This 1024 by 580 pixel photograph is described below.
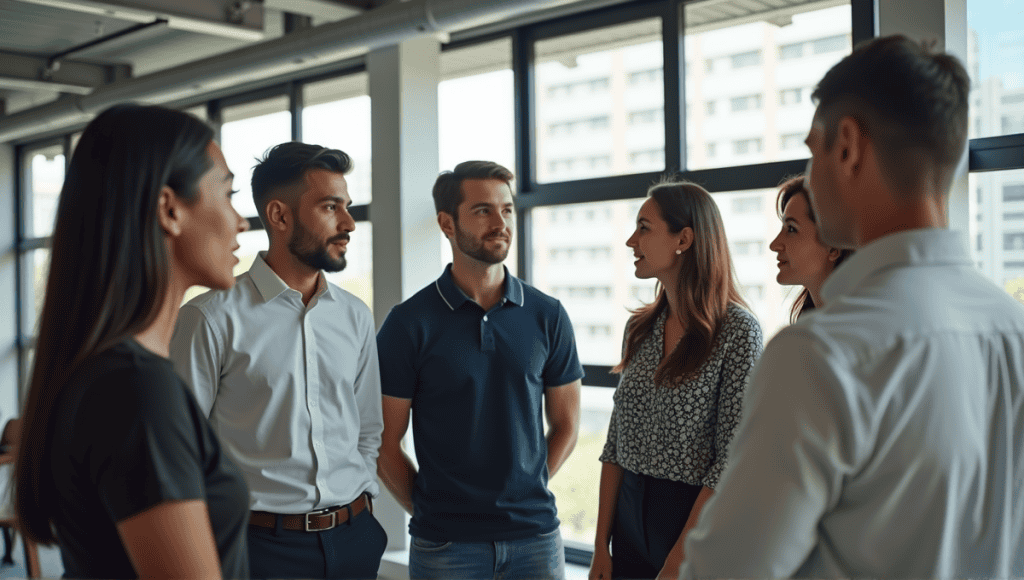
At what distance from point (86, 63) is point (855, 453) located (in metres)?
6.56

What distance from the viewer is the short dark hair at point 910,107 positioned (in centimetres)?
86

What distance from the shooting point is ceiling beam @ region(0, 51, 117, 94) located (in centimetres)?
561

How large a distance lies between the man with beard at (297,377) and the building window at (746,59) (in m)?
2.00

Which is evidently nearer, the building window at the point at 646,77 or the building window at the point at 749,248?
the building window at the point at 749,248

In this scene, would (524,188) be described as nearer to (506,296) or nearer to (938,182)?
(506,296)

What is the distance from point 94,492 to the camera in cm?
92

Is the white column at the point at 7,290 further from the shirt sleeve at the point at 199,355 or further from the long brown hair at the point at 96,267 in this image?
the long brown hair at the point at 96,267

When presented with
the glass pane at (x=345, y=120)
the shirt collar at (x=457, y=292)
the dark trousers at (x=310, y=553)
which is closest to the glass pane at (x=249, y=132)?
the glass pane at (x=345, y=120)

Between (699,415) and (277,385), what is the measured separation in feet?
3.74

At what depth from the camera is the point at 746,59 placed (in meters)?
3.48

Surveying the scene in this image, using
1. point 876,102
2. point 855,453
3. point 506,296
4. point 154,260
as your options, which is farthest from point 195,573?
point 506,296

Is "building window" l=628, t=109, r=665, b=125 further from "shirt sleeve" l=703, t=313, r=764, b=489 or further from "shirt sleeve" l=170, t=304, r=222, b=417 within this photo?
"shirt sleeve" l=170, t=304, r=222, b=417

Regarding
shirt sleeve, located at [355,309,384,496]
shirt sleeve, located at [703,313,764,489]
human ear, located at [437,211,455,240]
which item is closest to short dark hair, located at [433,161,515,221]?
human ear, located at [437,211,455,240]

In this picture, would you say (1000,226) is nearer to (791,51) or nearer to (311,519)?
(791,51)
